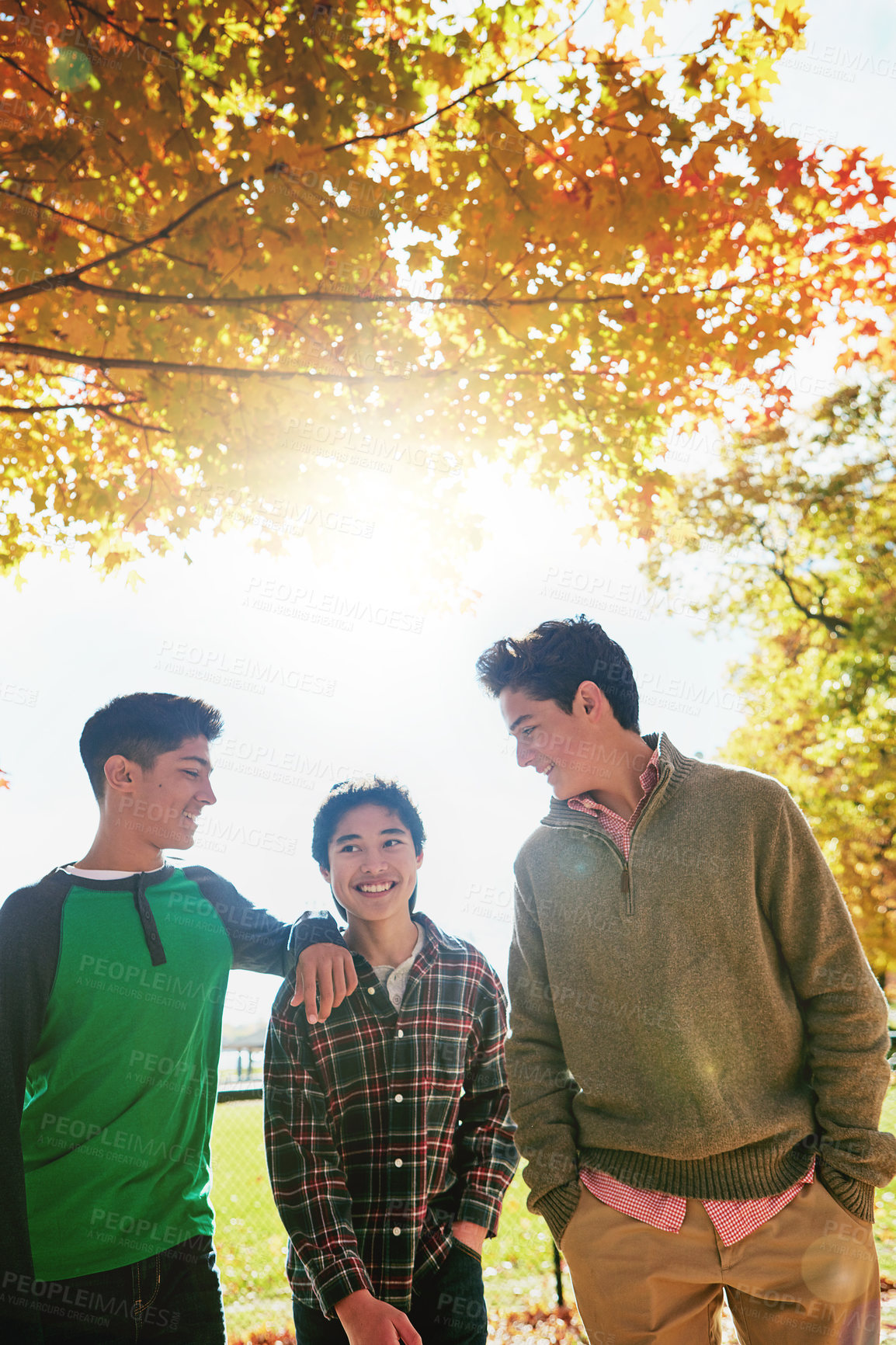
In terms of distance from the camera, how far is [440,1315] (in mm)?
2240

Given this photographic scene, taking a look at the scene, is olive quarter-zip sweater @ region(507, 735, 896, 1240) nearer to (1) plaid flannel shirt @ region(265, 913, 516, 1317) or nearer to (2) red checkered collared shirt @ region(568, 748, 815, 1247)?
(2) red checkered collared shirt @ region(568, 748, 815, 1247)

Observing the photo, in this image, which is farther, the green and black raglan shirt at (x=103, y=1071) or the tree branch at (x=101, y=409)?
the tree branch at (x=101, y=409)

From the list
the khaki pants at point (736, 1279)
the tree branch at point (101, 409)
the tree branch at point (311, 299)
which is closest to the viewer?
the khaki pants at point (736, 1279)

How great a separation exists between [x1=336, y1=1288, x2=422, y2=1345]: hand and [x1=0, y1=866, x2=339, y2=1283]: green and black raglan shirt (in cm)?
46

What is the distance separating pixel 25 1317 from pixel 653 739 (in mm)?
2234

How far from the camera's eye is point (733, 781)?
2.19 metres

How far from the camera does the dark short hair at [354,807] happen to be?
2732 mm

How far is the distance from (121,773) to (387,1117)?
1.42m

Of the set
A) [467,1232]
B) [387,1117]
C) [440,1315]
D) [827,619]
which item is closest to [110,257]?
[387,1117]

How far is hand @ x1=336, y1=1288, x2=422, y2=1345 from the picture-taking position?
2.00 meters

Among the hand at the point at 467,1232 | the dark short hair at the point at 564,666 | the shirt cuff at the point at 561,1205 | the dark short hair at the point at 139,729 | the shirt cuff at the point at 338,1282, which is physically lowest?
the shirt cuff at the point at 338,1282

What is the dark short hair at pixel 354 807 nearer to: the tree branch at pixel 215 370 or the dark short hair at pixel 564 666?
the dark short hair at pixel 564 666

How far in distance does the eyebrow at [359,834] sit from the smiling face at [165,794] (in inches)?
18.2

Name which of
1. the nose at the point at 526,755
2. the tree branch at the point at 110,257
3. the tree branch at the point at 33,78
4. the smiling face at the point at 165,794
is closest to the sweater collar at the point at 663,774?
the nose at the point at 526,755
